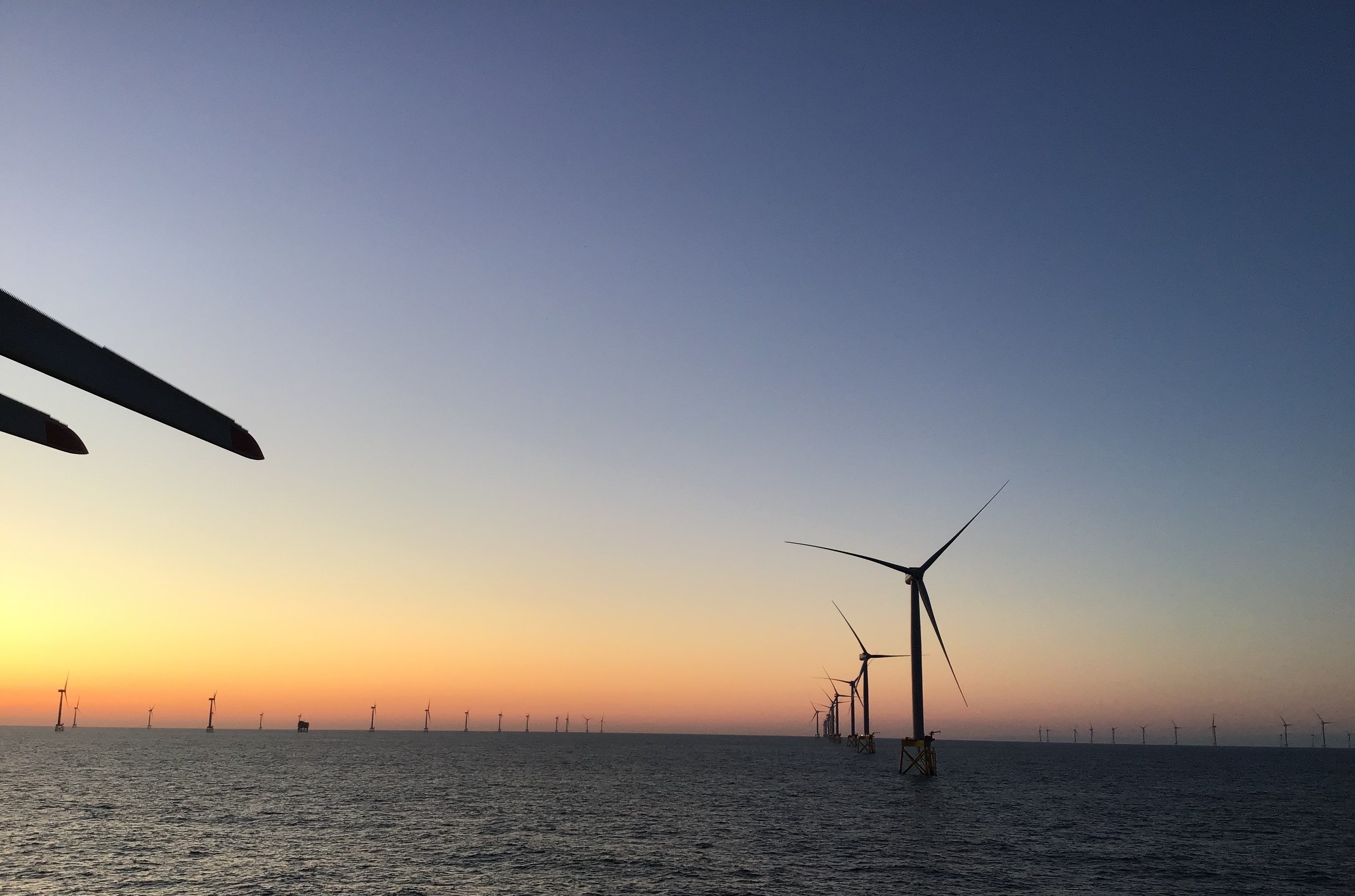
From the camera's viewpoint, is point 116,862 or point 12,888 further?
point 116,862

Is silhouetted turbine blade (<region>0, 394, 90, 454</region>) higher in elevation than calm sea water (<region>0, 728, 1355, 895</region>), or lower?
higher

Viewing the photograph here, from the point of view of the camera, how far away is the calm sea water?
166 feet

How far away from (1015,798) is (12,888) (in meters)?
103

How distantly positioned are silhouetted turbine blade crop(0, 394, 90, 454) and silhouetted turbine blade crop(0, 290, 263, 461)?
292 inches

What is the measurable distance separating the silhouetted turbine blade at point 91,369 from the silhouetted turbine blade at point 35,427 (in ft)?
24.3

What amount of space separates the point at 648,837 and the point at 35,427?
62.2 m

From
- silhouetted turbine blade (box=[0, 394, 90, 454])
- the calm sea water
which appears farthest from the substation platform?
silhouetted turbine blade (box=[0, 394, 90, 454])

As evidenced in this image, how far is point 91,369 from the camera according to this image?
326 inches

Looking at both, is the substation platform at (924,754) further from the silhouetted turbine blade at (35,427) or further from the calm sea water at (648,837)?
the silhouetted turbine blade at (35,427)

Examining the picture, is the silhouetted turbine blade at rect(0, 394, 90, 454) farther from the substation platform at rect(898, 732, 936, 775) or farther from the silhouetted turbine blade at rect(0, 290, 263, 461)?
the substation platform at rect(898, 732, 936, 775)

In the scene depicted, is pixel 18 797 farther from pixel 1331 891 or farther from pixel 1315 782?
pixel 1315 782

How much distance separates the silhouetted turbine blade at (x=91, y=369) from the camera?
7.81m

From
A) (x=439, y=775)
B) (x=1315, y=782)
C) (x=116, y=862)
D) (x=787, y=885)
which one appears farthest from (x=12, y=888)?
(x=1315, y=782)

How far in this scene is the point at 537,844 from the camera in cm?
6384
